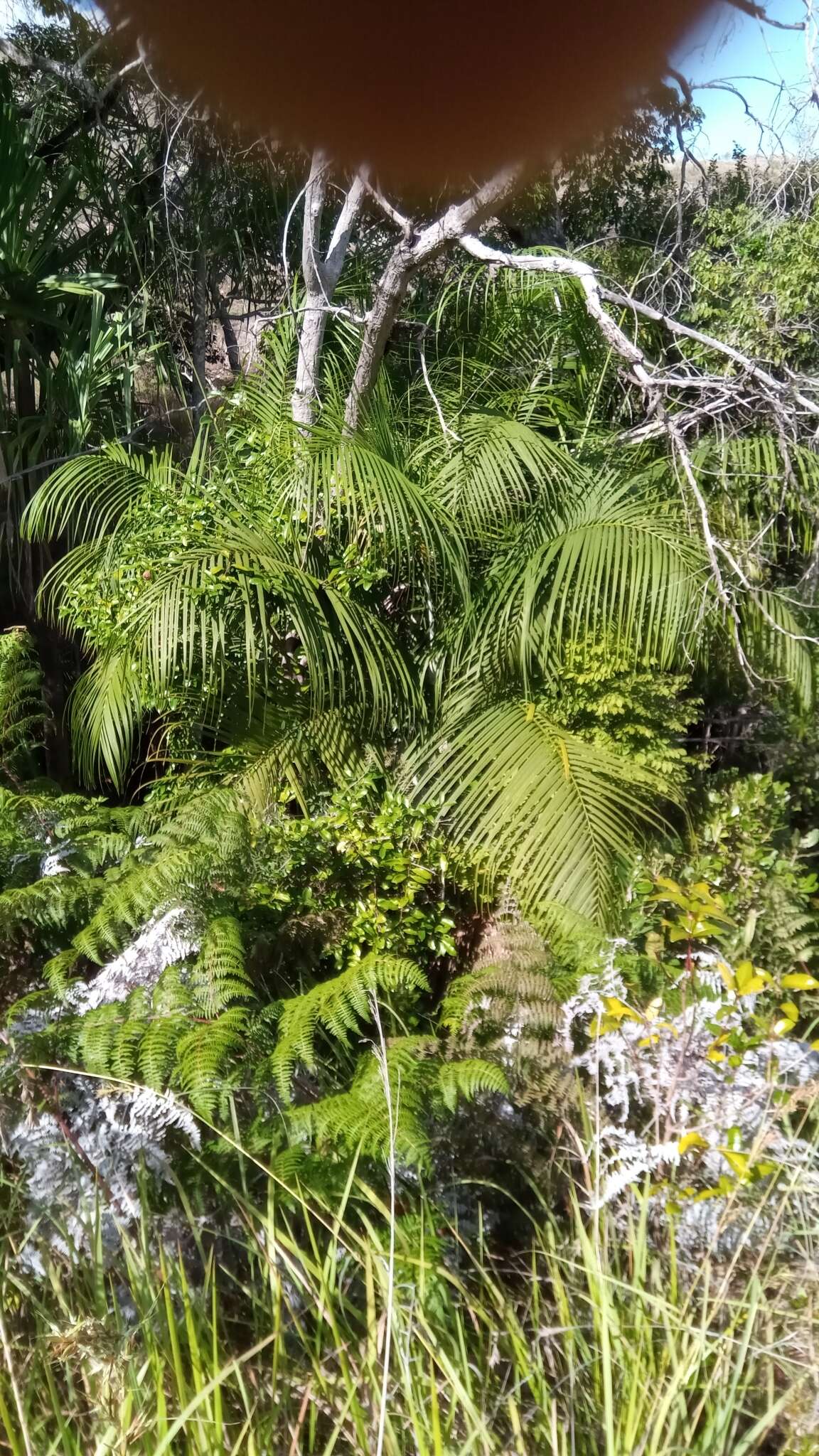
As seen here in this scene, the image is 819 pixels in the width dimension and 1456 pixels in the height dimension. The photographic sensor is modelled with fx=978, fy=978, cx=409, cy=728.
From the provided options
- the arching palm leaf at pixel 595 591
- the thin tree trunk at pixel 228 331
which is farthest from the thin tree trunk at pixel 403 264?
the thin tree trunk at pixel 228 331

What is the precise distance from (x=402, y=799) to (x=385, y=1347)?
1.80 meters

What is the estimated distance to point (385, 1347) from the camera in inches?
53.2

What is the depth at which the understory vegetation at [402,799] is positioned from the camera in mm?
1470

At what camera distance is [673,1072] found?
1831 mm

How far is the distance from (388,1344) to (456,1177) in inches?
23.2

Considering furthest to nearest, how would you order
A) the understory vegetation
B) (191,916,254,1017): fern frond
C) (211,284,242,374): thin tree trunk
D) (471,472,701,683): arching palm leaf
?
(211,284,242,374): thin tree trunk < (471,472,701,683): arching palm leaf < (191,916,254,1017): fern frond < the understory vegetation

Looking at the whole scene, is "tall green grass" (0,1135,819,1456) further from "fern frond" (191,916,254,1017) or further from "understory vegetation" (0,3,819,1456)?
"fern frond" (191,916,254,1017)

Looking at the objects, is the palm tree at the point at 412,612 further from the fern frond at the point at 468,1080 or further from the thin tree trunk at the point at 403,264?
the fern frond at the point at 468,1080

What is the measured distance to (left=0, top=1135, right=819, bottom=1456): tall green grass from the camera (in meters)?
1.29

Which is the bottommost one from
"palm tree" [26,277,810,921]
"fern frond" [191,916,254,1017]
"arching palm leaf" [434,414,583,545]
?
"fern frond" [191,916,254,1017]

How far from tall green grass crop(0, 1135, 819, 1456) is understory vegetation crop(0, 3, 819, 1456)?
1 centimetres

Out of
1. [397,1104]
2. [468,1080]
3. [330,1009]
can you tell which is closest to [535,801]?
[330,1009]

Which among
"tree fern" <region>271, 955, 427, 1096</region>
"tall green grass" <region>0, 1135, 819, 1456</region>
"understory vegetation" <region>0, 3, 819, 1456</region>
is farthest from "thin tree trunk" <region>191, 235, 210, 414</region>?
"tall green grass" <region>0, 1135, 819, 1456</region>

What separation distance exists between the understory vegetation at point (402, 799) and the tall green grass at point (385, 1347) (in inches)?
0.4
